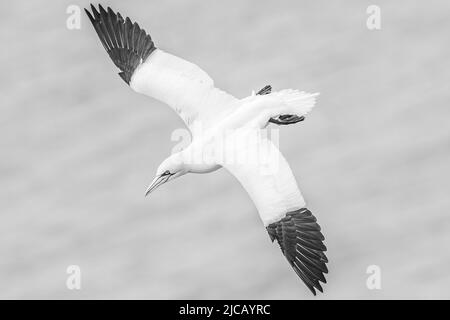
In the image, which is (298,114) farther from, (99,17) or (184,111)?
(99,17)

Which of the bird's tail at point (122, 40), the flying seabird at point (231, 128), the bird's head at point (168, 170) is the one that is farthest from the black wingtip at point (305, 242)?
the bird's tail at point (122, 40)

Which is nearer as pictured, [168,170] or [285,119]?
[168,170]

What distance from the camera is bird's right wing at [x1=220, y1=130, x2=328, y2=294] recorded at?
43.9ft

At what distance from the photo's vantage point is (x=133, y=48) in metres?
15.2

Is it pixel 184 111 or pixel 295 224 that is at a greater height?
pixel 184 111

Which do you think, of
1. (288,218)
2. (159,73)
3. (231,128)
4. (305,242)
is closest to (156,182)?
(231,128)

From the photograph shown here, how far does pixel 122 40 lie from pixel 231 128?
224 centimetres

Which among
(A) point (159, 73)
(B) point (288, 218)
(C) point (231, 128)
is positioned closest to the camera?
(B) point (288, 218)

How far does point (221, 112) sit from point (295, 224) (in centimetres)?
190

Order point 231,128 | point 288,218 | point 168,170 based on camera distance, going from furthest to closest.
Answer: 1. point 168,170
2. point 231,128
3. point 288,218

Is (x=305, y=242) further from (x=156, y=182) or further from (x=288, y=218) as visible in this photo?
(x=156, y=182)

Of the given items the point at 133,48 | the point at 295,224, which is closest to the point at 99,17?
the point at 133,48

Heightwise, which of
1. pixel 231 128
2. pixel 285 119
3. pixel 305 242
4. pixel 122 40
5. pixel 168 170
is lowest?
pixel 305 242

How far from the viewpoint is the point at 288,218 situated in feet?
43.9
